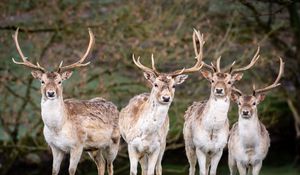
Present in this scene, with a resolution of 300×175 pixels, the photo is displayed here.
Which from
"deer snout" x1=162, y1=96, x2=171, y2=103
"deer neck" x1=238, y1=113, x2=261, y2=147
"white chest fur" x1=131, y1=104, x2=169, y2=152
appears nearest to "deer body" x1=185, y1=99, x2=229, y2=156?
"deer neck" x1=238, y1=113, x2=261, y2=147

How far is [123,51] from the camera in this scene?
1834 centimetres

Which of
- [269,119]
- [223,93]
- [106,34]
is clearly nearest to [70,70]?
[223,93]

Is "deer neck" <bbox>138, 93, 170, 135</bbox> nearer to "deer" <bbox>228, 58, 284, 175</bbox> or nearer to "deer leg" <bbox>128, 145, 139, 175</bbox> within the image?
"deer leg" <bbox>128, 145, 139, 175</bbox>

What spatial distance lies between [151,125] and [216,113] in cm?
86

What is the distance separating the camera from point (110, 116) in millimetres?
13531

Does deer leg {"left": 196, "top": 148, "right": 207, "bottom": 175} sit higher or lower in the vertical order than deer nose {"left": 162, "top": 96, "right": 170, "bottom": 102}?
lower

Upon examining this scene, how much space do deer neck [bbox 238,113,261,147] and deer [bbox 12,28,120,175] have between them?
1.60 meters

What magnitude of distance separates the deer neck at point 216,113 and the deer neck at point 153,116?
646 mm

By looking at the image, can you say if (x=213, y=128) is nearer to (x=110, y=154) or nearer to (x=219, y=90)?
(x=219, y=90)

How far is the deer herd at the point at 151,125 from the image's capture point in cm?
1239

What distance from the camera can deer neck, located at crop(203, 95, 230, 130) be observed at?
499 inches

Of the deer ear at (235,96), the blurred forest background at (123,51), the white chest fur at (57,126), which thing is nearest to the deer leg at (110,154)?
the white chest fur at (57,126)

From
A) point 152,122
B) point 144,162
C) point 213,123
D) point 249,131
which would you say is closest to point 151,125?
point 152,122

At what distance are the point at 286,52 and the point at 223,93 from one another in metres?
8.53
